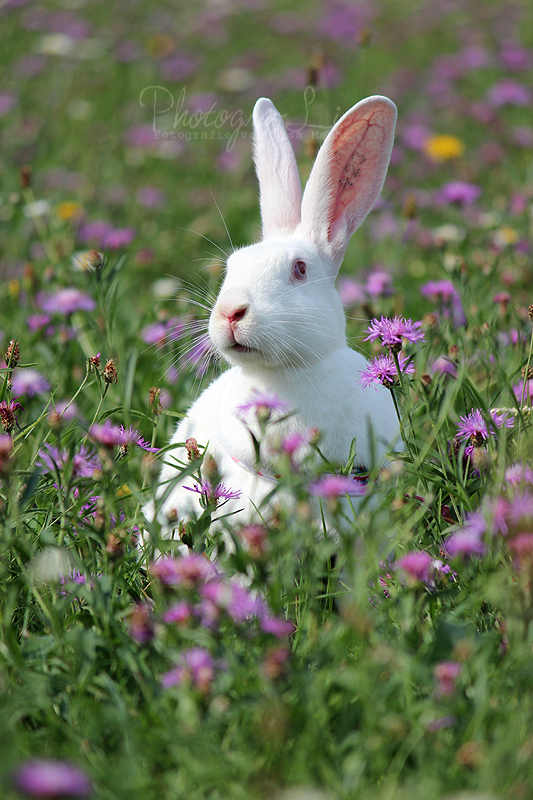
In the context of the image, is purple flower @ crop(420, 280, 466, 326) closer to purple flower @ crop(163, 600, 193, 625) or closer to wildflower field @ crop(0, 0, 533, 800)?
wildflower field @ crop(0, 0, 533, 800)

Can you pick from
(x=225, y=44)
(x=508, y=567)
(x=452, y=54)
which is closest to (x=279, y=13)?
(x=225, y=44)

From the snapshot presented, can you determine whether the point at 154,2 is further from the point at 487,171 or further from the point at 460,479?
the point at 460,479

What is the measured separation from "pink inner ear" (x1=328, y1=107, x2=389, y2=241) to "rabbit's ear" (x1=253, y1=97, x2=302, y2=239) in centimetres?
16

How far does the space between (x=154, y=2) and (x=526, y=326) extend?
36.8 ft

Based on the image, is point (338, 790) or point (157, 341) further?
point (157, 341)

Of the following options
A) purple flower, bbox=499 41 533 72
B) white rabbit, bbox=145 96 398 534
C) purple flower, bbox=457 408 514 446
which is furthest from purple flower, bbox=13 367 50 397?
purple flower, bbox=499 41 533 72

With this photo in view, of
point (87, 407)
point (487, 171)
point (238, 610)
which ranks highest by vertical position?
point (238, 610)

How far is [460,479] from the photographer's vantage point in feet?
6.72

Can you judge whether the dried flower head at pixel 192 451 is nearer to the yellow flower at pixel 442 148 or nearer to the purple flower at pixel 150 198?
the purple flower at pixel 150 198

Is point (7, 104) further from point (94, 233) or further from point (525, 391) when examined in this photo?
point (525, 391)

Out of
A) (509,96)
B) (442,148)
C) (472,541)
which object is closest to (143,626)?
(472,541)

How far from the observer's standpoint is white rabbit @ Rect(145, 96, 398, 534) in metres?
2.32

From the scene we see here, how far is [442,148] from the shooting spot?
5.97 meters

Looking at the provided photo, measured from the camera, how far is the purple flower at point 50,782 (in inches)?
44.9
